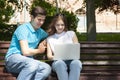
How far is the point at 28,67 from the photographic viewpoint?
5.74m

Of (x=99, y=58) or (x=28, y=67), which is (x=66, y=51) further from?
(x=99, y=58)

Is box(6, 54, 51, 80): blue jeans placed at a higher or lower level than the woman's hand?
lower

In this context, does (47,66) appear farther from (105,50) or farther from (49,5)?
(49,5)

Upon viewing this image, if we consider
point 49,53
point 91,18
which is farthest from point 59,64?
Result: point 91,18

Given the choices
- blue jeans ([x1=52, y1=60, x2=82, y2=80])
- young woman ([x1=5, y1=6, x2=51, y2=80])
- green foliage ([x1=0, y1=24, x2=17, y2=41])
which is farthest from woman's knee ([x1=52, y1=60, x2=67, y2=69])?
green foliage ([x1=0, y1=24, x2=17, y2=41])

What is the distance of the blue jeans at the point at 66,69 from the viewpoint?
5777mm

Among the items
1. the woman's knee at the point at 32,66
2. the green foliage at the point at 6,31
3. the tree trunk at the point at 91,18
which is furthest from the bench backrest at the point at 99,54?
the green foliage at the point at 6,31

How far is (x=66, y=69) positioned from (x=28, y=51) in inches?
23.1

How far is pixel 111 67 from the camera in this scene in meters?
6.62

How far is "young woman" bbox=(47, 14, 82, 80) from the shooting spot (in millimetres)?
5805

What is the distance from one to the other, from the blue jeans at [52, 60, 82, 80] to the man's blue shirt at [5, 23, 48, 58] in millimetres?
448

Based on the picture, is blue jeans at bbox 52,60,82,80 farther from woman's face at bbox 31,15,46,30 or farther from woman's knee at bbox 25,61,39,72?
woman's face at bbox 31,15,46,30

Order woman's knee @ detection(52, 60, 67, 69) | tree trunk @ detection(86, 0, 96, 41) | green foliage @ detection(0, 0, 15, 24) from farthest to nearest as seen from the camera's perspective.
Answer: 1. green foliage @ detection(0, 0, 15, 24)
2. tree trunk @ detection(86, 0, 96, 41)
3. woman's knee @ detection(52, 60, 67, 69)

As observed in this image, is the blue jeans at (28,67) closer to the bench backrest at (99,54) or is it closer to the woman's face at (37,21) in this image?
the woman's face at (37,21)
